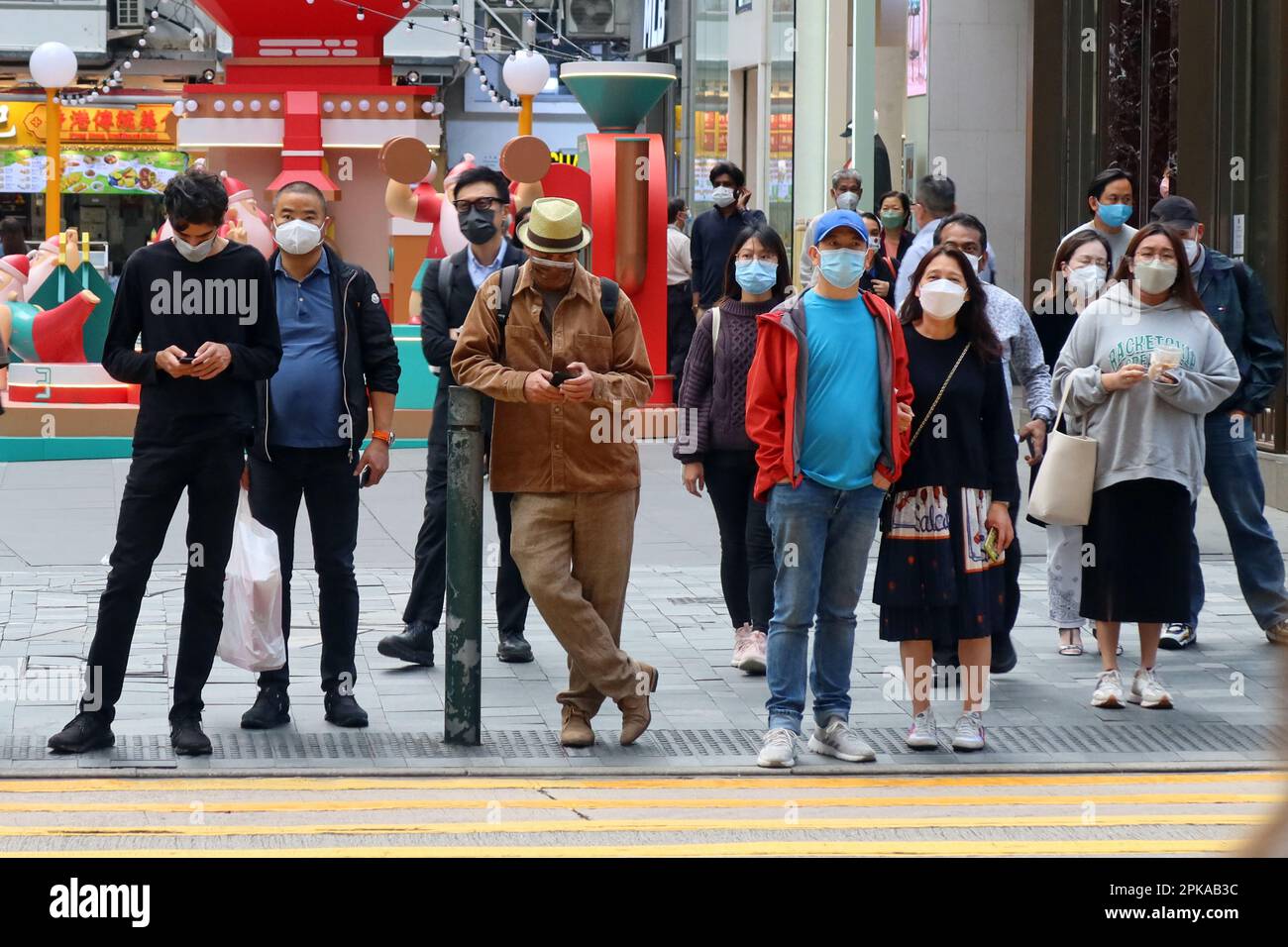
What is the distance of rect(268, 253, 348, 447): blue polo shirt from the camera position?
668 cm

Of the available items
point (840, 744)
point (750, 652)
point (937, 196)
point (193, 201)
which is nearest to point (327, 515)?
point (193, 201)

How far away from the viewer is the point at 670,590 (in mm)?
9484

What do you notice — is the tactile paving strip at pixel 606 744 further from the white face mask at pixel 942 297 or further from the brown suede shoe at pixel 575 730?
the white face mask at pixel 942 297

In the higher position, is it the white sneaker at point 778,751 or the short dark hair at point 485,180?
the short dark hair at point 485,180

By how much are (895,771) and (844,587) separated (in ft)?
2.02

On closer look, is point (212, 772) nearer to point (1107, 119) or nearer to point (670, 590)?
point (670, 590)

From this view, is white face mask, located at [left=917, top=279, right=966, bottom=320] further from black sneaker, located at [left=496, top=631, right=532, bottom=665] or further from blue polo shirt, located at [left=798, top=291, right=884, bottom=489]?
black sneaker, located at [left=496, top=631, right=532, bottom=665]

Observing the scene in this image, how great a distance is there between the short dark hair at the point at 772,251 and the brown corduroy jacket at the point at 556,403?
1192 mm

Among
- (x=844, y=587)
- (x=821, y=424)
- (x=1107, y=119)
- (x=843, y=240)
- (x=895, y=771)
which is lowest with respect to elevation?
(x=895, y=771)

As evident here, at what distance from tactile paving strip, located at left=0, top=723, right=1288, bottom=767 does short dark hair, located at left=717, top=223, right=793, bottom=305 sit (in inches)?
71.8

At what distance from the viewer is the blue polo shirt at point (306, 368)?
263 inches

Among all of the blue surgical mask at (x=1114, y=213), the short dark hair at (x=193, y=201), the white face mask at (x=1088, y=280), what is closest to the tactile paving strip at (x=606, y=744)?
the short dark hair at (x=193, y=201)
